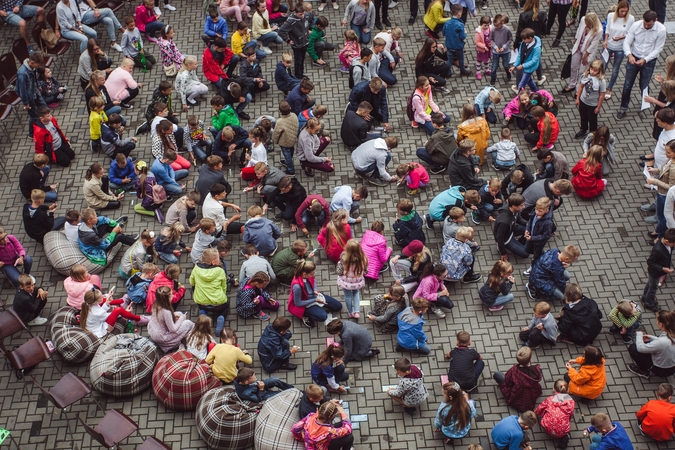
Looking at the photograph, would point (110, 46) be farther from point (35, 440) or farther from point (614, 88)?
point (614, 88)

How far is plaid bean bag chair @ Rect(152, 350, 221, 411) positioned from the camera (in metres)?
10.9

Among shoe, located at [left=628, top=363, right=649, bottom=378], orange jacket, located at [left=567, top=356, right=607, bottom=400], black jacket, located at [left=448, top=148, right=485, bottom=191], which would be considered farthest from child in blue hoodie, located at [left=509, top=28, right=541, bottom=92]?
orange jacket, located at [left=567, top=356, right=607, bottom=400]

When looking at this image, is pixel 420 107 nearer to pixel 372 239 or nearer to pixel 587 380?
pixel 372 239

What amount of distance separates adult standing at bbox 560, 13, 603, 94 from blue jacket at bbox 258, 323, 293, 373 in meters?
9.24

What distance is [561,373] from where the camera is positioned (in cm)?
1165

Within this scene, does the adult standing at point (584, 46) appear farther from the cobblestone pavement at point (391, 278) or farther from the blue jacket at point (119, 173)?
the blue jacket at point (119, 173)

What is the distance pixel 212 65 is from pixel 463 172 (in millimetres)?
6290

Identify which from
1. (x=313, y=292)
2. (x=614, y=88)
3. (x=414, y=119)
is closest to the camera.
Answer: (x=313, y=292)

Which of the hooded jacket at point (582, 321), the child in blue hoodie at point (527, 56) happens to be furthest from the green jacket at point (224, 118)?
the hooded jacket at point (582, 321)

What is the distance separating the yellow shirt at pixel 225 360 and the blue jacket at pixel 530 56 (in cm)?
924

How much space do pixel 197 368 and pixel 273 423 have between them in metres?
1.51

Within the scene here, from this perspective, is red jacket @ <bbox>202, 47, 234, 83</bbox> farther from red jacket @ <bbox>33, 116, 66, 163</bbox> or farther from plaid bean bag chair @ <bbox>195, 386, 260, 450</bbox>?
plaid bean bag chair @ <bbox>195, 386, 260, 450</bbox>

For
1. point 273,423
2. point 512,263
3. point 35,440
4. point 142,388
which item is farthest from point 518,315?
point 35,440

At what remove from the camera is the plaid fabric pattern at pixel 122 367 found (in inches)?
437
